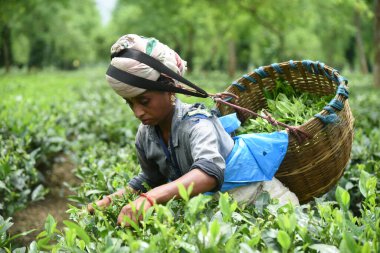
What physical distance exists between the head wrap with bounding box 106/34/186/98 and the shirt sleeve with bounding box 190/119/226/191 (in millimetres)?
325

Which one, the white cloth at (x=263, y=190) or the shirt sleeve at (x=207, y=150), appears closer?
the shirt sleeve at (x=207, y=150)

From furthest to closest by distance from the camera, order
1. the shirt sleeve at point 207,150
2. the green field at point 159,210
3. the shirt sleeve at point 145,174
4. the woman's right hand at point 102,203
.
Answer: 1. the shirt sleeve at point 145,174
2. the woman's right hand at point 102,203
3. the shirt sleeve at point 207,150
4. the green field at point 159,210

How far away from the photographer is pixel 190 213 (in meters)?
1.57

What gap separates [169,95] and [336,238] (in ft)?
3.67

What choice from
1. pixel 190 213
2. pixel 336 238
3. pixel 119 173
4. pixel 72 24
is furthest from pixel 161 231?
pixel 72 24

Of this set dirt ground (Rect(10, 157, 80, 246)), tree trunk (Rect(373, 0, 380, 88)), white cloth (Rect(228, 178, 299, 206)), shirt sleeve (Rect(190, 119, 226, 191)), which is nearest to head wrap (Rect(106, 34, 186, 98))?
shirt sleeve (Rect(190, 119, 226, 191))

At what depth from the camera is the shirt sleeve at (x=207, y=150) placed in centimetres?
203

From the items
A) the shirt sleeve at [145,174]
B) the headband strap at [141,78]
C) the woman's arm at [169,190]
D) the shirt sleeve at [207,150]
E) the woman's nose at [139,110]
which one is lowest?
the shirt sleeve at [145,174]

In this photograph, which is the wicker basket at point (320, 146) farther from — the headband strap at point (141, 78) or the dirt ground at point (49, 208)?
the dirt ground at point (49, 208)

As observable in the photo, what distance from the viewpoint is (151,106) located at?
7.54ft

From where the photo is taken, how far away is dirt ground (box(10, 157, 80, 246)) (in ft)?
13.9

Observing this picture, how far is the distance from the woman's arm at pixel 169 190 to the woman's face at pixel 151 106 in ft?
1.50

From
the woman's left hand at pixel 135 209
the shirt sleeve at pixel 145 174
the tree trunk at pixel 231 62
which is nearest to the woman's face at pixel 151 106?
the shirt sleeve at pixel 145 174

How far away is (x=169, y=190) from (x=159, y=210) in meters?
0.28
